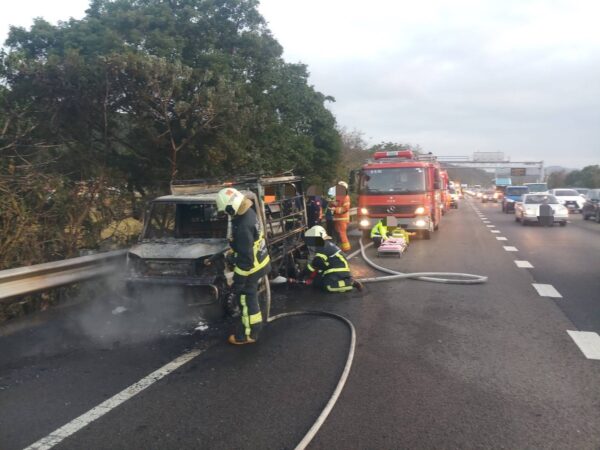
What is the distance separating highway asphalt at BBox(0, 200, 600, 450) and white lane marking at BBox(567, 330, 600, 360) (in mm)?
105

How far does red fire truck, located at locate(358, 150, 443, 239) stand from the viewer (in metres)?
14.8

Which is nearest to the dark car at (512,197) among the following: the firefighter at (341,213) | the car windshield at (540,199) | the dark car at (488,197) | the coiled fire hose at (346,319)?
the car windshield at (540,199)

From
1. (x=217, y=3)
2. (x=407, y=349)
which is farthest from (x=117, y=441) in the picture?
(x=217, y=3)

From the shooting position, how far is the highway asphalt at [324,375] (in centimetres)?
344

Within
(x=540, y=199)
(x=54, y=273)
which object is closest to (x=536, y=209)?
(x=540, y=199)

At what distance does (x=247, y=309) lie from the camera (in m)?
5.32

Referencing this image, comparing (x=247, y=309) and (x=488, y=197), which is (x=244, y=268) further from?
(x=488, y=197)

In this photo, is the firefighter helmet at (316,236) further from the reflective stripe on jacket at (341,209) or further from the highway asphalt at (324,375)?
the reflective stripe on jacket at (341,209)

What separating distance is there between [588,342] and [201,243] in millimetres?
4594

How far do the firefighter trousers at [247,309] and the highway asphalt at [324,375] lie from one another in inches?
7.4

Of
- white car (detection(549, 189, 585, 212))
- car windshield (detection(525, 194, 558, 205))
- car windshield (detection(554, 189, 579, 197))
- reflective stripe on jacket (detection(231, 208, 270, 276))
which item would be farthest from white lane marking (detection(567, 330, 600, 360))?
car windshield (detection(554, 189, 579, 197))

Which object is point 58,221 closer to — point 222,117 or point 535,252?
point 222,117

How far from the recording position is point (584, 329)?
587cm

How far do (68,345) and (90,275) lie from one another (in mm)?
1856
